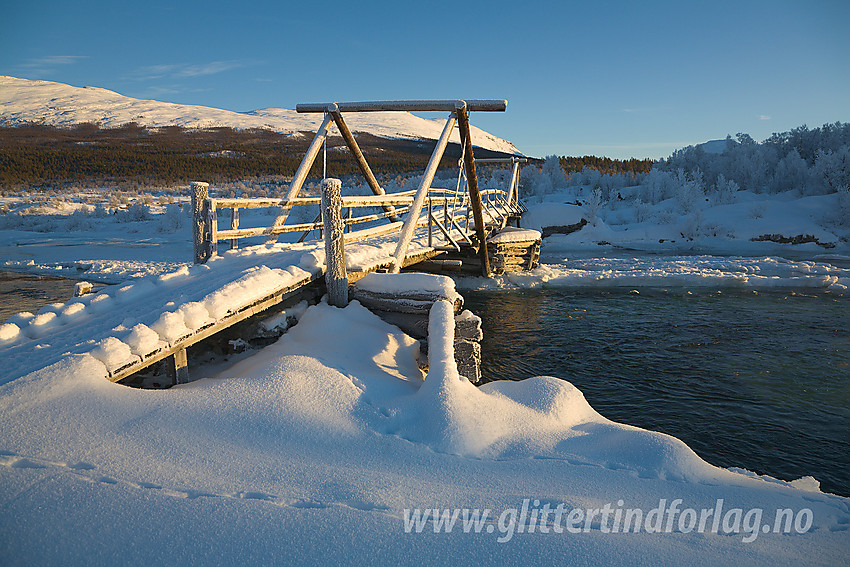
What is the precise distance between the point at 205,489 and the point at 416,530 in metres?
1.00

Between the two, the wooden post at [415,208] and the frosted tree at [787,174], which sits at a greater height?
the frosted tree at [787,174]

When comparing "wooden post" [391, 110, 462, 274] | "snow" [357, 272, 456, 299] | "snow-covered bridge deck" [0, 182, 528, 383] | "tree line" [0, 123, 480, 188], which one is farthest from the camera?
"tree line" [0, 123, 480, 188]

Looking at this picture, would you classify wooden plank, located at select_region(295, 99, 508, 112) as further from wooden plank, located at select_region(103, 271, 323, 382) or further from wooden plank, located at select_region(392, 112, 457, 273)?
wooden plank, located at select_region(103, 271, 323, 382)

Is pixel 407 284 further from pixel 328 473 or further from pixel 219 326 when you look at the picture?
pixel 328 473

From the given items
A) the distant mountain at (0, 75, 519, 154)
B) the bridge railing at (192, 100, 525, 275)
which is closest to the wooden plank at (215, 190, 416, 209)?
the bridge railing at (192, 100, 525, 275)

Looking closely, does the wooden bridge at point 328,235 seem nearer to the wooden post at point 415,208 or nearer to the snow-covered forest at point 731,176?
the wooden post at point 415,208

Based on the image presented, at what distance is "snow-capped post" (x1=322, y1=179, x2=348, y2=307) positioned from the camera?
594 centimetres

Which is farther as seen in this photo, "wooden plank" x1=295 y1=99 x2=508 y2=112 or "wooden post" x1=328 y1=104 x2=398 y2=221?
"wooden post" x1=328 y1=104 x2=398 y2=221

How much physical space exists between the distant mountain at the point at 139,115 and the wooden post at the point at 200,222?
261 ft

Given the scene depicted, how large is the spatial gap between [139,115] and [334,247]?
11060 cm

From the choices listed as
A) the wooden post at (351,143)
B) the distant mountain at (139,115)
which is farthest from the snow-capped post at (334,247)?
the distant mountain at (139,115)

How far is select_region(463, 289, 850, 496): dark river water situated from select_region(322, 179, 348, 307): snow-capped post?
2.28 m

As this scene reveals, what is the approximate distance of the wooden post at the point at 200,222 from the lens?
6.11 meters

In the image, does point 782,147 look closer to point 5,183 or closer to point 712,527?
point 712,527
